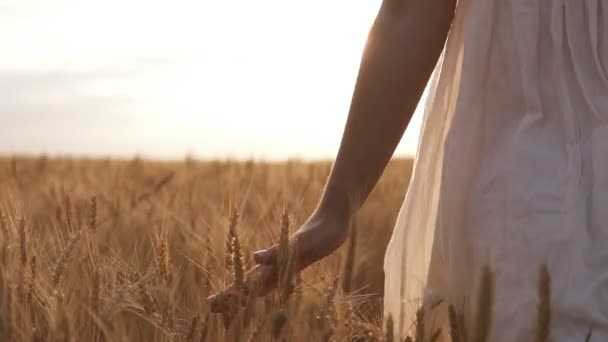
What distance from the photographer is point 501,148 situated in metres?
1.00

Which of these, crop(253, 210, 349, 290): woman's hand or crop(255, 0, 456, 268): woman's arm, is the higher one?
crop(255, 0, 456, 268): woman's arm

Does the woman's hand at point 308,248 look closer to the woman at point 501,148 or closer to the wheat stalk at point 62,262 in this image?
the woman at point 501,148

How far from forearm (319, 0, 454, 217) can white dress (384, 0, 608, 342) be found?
5 centimetres

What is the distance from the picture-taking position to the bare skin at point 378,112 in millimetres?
1099

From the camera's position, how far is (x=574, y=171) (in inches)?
37.4

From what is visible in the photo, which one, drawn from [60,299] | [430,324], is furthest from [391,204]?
[60,299]

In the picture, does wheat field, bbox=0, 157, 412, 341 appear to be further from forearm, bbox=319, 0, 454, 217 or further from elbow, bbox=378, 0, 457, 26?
elbow, bbox=378, 0, 457, 26

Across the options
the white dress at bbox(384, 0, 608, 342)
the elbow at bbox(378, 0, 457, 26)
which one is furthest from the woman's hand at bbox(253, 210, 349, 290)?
the elbow at bbox(378, 0, 457, 26)

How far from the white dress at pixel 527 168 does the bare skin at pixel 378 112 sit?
53mm

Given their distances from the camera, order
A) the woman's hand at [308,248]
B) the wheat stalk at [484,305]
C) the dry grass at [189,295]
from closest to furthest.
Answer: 1. the wheat stalk at [484,305]
2. the dry grass at [189,295]
3. the woman's hand at [308,248]

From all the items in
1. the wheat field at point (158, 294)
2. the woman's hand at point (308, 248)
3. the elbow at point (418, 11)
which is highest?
the elbow at point (418, 11)

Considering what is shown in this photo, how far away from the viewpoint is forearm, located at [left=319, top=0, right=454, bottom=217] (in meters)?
1.10

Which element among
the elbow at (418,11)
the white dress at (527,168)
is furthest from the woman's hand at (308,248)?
the elbow at (418,11)

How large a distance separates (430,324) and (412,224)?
0.64ft
